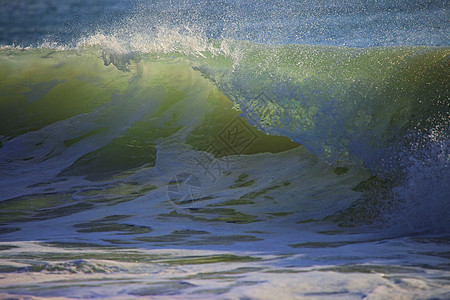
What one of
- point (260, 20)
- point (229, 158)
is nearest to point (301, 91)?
point (229, 158)

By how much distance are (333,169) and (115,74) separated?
4.45 m

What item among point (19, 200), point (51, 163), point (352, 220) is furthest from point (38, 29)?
point (352, 220)

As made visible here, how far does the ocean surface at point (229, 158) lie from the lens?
2.26 meters

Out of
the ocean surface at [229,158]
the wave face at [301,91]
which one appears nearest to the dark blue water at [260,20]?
the ocean surface at [229,158]

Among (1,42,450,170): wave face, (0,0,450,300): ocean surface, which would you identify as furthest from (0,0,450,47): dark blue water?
(1,42,450,170): wave face

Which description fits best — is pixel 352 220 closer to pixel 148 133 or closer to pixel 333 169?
pixel 333 169

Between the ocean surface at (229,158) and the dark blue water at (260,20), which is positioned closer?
the ocean surface at (229,158)

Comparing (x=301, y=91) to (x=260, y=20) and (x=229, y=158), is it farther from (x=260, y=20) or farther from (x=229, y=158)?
(x=260, y=20)

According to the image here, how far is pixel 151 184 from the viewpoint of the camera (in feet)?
16.6

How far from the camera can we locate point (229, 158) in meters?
5.52

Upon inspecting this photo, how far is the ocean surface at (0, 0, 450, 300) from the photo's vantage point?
89.0 inches

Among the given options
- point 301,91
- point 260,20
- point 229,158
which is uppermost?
point 260,20

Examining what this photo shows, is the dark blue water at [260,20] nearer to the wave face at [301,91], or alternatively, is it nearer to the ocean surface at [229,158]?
the ocean surface at [229,158]

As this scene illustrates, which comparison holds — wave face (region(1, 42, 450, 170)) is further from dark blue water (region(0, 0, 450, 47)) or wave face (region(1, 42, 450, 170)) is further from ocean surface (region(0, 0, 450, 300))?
dark blue water (region(0, 0, 450, 47))
